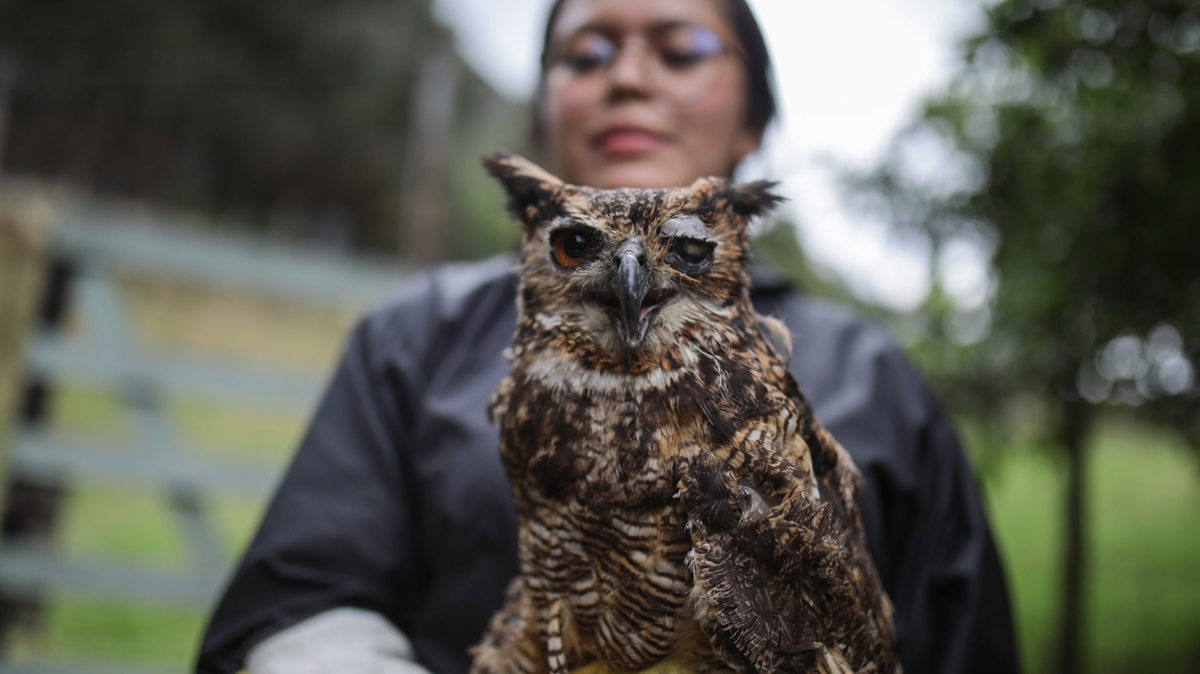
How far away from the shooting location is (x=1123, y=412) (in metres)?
2.85

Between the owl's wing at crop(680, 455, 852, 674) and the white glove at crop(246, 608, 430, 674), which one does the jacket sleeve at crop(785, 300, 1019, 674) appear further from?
the white glove at crop(246, 608, 430, 674)

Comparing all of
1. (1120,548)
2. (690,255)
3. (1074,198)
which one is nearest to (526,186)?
(690,255)

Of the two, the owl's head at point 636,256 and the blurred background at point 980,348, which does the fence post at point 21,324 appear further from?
the owl's head at point 636,256

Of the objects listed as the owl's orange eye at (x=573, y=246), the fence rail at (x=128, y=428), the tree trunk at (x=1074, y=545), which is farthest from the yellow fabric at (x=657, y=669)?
the fence rail at (x=128, y=428)

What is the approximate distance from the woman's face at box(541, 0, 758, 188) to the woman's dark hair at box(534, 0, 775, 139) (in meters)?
0.02

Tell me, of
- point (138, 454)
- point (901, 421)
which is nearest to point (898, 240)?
point (901, 421)

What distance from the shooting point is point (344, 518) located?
1.53m

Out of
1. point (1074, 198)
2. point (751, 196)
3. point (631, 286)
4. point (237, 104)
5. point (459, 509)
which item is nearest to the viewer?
point (631, 286)

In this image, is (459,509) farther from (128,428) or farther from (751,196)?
(128,428)

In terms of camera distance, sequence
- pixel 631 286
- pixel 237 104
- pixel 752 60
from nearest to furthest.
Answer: pixel 631 286, pixel 752 60, pixel 237 104

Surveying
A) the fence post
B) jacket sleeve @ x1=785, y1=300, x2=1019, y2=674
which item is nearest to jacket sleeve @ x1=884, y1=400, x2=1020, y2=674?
jacket sleeve @ x1=785, y1=300, x2=1019, y2=674

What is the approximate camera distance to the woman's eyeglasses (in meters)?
1.27

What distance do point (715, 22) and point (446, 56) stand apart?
15.9 m

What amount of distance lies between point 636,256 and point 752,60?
67 centimetres
